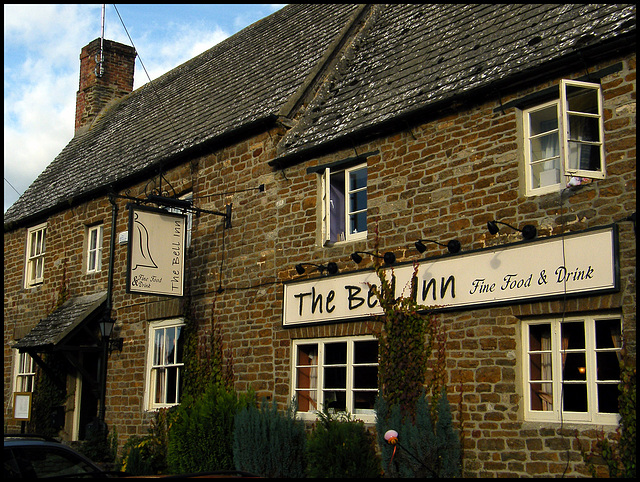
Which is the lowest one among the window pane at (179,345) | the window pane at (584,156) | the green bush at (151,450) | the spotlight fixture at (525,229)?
the green bush at (151,450)

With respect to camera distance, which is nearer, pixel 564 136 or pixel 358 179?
pixel 564 136

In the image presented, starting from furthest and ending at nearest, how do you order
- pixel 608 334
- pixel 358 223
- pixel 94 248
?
pixel 94 248, pixel 358 223, pixel 608 334

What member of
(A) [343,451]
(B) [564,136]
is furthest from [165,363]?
(B) [564,136]

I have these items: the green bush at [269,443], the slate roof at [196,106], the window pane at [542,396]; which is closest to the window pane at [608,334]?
A: the window pane at [542,396]

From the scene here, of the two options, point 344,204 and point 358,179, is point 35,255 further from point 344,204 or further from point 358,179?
point 358,179

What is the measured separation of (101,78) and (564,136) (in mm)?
18348

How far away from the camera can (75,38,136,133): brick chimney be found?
77.0 feet

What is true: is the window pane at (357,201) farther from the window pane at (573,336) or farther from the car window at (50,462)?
the car window at (50,462)

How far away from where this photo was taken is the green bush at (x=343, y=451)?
1041 centimetres

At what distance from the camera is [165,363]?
1497 cm

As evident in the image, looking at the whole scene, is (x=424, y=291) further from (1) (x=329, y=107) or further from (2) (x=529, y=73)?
(1) (x=329, y=107)

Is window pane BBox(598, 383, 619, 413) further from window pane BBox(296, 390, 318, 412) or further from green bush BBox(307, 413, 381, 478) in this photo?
window pane BBox(296, 390, 318, 412)

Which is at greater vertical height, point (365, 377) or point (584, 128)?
point (584, 128)

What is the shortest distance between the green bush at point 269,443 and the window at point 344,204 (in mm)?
2896
